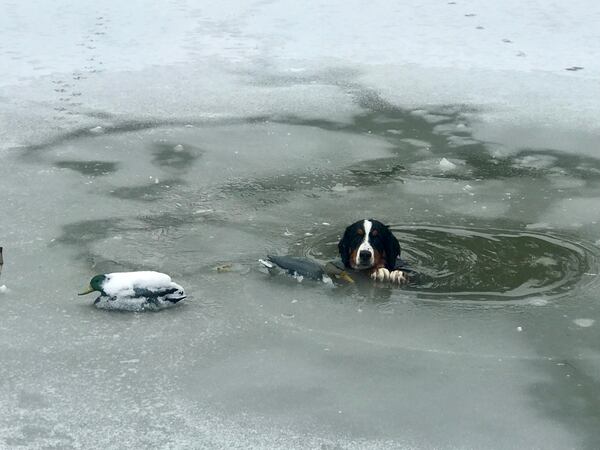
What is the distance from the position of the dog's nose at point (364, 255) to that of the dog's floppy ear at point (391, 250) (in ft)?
0.56

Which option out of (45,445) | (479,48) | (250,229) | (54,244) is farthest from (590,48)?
(45,445)

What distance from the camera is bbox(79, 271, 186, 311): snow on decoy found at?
17.4ft

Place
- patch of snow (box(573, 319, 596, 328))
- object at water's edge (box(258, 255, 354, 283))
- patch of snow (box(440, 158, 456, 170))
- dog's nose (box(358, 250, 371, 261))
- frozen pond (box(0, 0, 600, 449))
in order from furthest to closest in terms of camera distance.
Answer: patch of snow (box(440, 158, 456, 170))
dog's nose (box(358, 250, 371, 261))
object at water's edge (box(258, 255, 354, 283))
patch of snow (box(573, 319, 596, 328))
frozen pond (box(0, 0, 600, 449))

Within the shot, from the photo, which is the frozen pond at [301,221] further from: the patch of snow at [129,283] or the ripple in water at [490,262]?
the patch of snow at [129,283]

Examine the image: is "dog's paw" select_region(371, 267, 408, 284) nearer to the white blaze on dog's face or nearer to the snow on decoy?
the white blaze on dog's face

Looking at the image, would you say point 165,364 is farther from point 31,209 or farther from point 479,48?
point 479,48

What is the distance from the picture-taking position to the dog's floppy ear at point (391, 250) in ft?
20.2

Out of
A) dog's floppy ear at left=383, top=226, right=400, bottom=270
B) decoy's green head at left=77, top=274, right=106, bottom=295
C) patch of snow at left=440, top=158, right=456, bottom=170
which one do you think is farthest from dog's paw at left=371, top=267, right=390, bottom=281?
patch of snow at left=440, top=158, right=456, bottom=170

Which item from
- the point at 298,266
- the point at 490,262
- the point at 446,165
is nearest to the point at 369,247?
the point at 298,266

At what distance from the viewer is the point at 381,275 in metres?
5.95

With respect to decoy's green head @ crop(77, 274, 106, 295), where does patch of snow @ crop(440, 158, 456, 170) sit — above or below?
below

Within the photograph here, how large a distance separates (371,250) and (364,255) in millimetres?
49

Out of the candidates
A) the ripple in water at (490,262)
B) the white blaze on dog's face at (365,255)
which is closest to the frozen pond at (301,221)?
the ripple in water at (490,262)

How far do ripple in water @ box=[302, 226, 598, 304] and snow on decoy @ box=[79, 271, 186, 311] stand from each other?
1.21 meters
